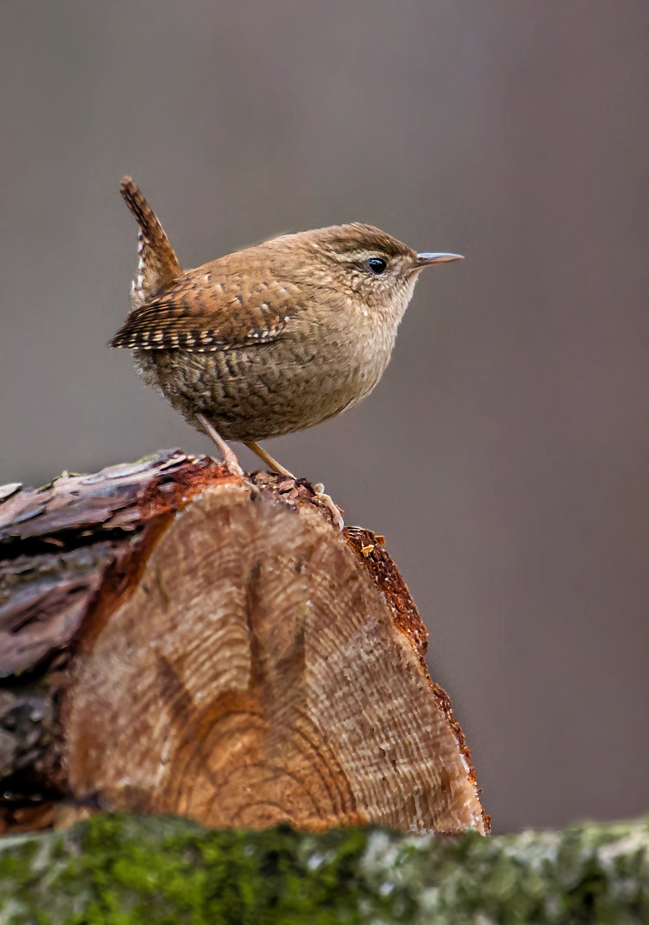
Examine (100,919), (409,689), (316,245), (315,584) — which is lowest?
(100,919)

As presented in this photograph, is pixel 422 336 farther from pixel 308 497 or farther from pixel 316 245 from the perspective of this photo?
pixel 308 497

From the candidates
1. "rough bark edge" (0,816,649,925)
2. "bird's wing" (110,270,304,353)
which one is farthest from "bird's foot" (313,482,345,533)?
"rough bark edge" (0,816,649,925)

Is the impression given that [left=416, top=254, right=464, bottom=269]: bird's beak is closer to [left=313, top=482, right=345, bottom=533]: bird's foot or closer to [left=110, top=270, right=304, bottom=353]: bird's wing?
[left=110, top=270, right=304, bottom=353]: bird's wing

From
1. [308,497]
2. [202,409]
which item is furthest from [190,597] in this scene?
[202,409]

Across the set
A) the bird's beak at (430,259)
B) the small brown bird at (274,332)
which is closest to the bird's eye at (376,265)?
the small brown bird at (274,332)

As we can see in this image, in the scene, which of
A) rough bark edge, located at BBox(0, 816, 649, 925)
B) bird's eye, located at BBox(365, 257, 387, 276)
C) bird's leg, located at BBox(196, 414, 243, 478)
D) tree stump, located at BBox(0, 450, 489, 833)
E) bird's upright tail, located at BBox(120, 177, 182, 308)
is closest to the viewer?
rough bark edge, located at BBox(0, 816, 649, 925)

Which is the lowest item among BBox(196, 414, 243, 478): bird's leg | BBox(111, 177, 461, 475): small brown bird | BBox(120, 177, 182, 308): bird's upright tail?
BBox(196, 414, 243, 478): bird's leg

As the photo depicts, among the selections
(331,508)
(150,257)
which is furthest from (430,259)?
(331,508)
